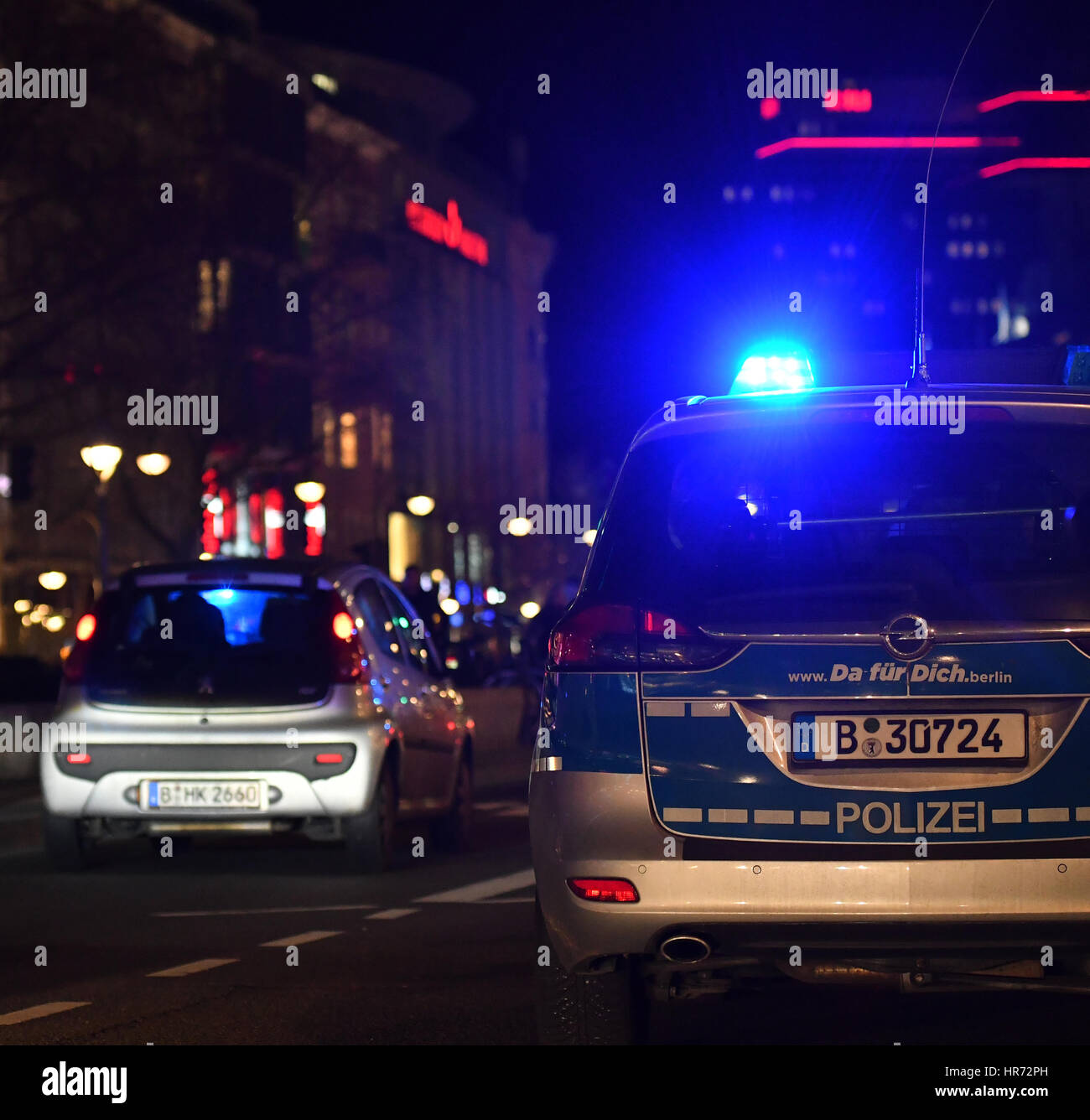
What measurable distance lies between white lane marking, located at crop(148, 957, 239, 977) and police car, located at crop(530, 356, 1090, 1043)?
318cm

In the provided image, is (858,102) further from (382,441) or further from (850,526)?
(382,441)

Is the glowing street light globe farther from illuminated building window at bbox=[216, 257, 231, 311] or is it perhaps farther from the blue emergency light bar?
the blue emergency light bar

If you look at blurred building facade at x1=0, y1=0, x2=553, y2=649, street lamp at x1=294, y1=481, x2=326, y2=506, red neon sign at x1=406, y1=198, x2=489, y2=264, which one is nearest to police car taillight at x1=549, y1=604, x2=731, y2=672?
blurred building facade at x1=0, y1=0, x2=553, y2=649

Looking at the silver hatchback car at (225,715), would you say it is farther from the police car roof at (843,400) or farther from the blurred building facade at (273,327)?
the blurred building facade at (273,327)

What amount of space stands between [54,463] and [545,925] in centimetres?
5020

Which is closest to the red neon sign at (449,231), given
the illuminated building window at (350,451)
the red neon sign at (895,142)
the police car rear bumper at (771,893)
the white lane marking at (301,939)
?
the illuminated building window at (350,451)

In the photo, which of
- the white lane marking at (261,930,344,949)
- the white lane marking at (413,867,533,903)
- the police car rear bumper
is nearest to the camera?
the police car rear bumper

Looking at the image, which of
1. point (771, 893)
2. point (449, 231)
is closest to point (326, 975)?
point (771, 893)

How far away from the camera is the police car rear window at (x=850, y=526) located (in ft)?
18.1

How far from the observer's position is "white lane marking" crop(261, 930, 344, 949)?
31.4ft

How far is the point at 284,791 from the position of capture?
1221cm

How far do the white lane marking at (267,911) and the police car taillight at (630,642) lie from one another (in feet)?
17.4

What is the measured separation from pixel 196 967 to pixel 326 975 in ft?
→ 1.92

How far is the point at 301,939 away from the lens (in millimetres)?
9766
